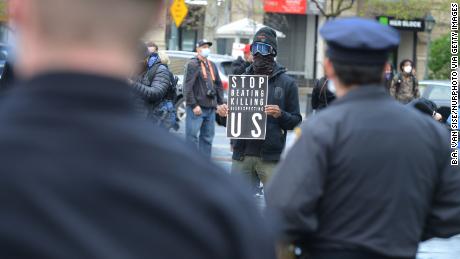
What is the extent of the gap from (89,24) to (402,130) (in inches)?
90.9

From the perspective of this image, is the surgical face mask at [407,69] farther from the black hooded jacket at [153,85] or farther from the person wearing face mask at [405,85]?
the black hooded jacket at [153,85]

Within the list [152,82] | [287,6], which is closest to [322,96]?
[152,82]

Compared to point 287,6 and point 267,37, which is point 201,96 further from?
point 287,6

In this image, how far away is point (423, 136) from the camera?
Answer: 143 inches

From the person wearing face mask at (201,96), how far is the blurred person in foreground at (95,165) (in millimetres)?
12450

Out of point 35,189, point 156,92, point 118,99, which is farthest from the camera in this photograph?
point 156,92

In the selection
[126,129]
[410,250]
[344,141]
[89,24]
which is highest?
[89,24]

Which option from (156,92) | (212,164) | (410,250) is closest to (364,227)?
(410,250)

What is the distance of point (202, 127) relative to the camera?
47.9 feet

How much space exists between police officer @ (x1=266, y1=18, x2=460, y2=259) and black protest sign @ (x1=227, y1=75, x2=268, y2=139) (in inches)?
185

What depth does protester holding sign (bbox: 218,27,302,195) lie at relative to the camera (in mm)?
8280

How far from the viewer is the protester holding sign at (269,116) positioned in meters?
8.28

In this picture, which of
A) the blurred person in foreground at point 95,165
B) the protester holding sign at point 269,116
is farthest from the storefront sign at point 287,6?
the blurred person in foreground at point 95,165

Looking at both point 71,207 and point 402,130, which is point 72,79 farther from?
point 402,130
